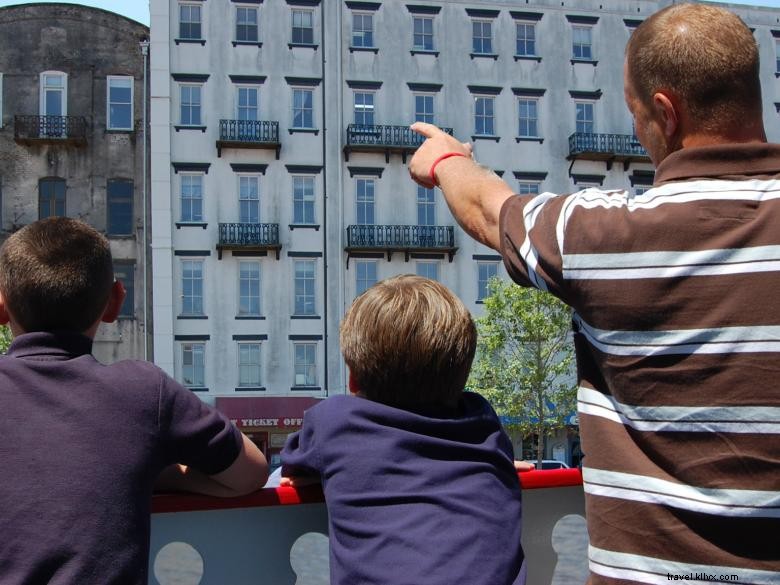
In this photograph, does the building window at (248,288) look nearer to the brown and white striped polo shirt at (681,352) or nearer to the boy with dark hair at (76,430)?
the boy with dark hair at (76,430)

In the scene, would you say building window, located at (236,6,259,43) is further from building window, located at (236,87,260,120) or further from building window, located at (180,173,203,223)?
building window, located at (180,173,203,223)

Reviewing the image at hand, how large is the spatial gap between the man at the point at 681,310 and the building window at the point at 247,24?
36.2 metres

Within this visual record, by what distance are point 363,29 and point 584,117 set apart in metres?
9.48

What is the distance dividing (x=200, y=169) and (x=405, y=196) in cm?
771

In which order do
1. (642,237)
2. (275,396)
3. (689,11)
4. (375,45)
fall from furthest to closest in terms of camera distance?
1. (375,45)
2. (275,396)
3. (689,11)
4. (642,237)

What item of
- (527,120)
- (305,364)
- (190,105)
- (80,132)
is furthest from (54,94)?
(527,120)

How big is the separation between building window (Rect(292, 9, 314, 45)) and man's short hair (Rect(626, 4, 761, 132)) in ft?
118

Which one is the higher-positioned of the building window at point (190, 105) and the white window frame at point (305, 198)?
the building window at point (190, 105)

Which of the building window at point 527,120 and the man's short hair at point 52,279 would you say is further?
the building window at point 527,120

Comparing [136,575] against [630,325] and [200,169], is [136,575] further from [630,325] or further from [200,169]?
[200,169]

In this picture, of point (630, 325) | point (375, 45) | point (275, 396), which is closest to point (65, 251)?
point (630, 325)

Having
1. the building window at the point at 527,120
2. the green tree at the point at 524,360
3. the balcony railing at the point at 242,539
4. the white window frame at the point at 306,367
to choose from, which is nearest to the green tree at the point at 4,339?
the white window frame at the point at 306,367

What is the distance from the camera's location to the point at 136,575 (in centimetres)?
215

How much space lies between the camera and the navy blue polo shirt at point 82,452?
2.05 meters
